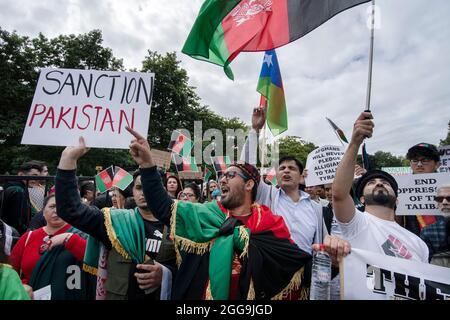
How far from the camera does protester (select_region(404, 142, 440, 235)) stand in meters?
3.49

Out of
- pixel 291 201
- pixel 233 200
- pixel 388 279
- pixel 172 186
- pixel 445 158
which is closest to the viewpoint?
pixel 388 279

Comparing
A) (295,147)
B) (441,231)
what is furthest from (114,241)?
(295,147)

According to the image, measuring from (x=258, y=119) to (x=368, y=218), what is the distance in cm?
162

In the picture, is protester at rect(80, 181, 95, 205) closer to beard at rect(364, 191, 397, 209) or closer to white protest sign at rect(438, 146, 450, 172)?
beard at rect(364, 191, 397, 209)

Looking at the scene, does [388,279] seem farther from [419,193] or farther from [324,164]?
[324,164]

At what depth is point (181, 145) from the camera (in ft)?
26.2

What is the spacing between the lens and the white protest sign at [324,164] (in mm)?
4320

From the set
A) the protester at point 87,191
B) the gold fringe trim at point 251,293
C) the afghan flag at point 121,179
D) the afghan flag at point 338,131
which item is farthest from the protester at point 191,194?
the gold fringe trim at point 251,293

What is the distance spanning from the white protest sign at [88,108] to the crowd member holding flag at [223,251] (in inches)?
8.8

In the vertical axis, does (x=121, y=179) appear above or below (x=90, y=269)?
above

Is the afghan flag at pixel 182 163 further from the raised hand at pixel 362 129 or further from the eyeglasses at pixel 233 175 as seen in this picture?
the raised hand at pixel 362 129

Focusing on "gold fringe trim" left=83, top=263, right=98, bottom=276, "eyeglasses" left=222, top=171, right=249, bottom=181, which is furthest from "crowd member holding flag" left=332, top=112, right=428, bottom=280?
"gold fringe trim" left=83, top=263, right=98, bottom=276

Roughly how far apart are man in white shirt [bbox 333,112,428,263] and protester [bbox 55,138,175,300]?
4.41 feet
